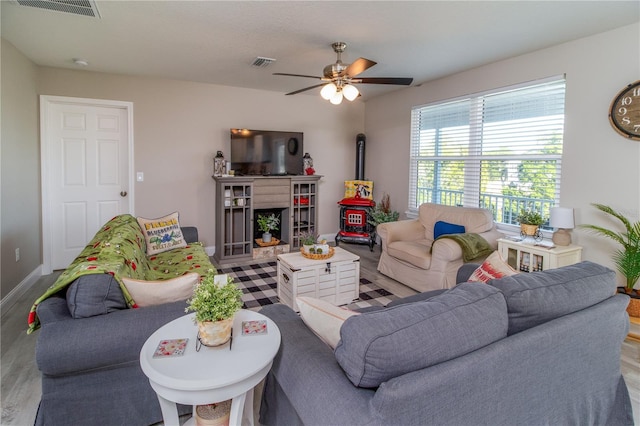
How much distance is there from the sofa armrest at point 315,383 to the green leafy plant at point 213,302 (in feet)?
0.88

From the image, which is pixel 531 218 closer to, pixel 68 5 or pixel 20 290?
pixel 68 5

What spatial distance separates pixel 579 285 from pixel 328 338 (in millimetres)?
1136

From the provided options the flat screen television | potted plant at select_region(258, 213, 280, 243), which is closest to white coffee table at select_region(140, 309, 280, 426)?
potted plant at select_region(258, 213, 280, 243)

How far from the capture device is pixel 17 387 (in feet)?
Result: 7.19

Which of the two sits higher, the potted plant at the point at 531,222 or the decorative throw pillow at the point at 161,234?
the potted plant at the point at 531,222

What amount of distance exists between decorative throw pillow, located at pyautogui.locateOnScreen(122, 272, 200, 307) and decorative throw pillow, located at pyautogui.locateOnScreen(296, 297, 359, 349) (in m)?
0.74

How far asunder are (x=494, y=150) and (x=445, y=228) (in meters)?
1.09

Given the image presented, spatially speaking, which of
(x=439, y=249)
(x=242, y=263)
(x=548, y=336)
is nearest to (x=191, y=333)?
(x=548, y=336)

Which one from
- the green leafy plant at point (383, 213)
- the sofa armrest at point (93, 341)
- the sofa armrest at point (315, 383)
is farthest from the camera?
the green leafy plant at point (383, 213)

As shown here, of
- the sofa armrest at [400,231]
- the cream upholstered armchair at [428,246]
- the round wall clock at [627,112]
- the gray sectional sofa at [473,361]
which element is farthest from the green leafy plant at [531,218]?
the gray sectional sofa at [473,361]

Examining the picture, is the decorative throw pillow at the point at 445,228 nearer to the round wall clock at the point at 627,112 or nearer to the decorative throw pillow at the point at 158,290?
the round wall clock at the point at 627,112

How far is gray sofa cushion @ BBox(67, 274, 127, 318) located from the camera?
1.71 m

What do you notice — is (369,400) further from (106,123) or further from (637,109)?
(106,123)

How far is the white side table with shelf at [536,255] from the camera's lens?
3.24m
